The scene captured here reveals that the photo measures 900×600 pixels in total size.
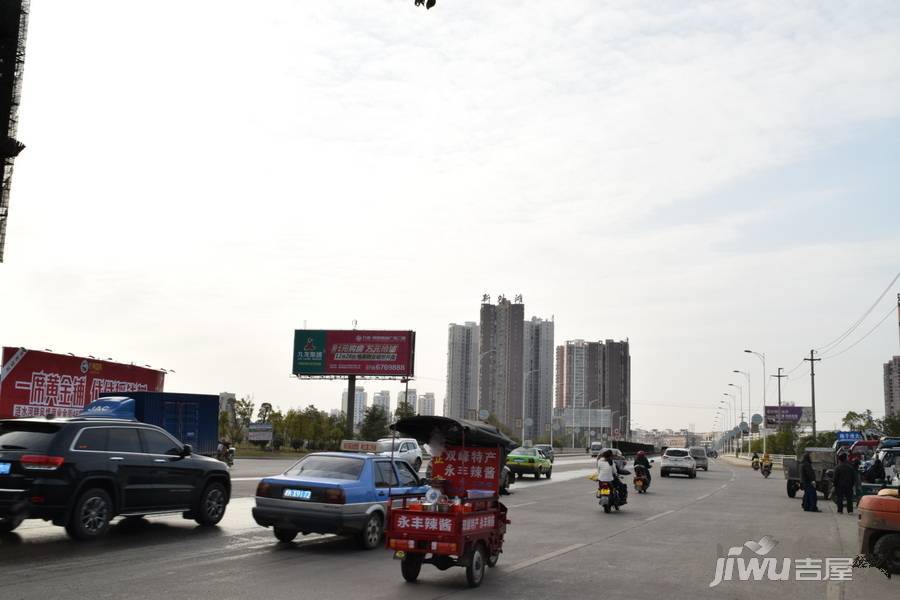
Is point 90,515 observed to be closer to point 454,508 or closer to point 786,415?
point 454,508

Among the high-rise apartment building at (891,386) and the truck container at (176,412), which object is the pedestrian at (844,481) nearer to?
the truck container at (176,412)

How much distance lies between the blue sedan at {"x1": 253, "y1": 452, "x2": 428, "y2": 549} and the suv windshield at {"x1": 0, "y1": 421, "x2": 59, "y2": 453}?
329cm

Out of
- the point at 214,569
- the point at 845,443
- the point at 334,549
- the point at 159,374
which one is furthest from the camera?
the point at 159,374

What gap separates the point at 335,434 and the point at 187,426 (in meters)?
43.8

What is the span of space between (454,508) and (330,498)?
2819mm

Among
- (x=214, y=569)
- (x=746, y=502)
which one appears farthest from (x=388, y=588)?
(x=746, y=502)

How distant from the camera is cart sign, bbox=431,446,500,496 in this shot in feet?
39.3

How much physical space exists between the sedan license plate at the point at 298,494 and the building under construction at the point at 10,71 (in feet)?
84.9

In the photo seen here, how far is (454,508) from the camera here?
1054cm

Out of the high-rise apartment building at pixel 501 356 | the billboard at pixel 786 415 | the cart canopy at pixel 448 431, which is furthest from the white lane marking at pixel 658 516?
the high-rise apartment building at pixel 501 356

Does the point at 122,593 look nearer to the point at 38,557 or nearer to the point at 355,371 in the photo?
the point at 38,557

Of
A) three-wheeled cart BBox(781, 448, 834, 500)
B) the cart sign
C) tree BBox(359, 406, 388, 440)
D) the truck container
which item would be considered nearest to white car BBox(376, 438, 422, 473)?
the truck container

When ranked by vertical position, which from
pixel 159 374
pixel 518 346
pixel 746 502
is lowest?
pixel 746 502

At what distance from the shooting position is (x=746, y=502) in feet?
90.8
